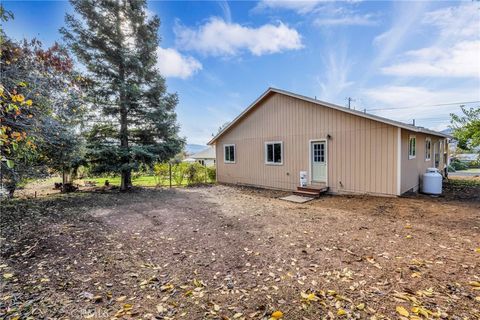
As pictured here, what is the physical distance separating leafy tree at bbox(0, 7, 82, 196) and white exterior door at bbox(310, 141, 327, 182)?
8839 mm

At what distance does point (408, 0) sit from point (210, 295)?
34.8ft

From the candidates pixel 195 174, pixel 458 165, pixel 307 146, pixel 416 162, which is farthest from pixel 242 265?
pixel 458 165

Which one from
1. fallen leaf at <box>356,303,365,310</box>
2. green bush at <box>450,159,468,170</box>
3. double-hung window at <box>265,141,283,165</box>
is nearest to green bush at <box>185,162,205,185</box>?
double-hung window at <box>265,141,283,165</box>

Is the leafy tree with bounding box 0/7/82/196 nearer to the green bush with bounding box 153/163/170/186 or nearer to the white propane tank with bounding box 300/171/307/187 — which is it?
the green bush with bounding box 153/163/170/186

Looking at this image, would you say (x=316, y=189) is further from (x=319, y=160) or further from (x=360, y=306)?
(x=360, y=306)

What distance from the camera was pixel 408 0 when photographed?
24.5 ft

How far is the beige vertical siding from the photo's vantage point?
773 cm

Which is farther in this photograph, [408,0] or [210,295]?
[408,0]

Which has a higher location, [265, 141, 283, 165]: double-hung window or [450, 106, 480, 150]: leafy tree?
[450, 106, 480, 150]: leafy tree

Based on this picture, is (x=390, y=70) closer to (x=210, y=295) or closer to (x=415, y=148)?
(x=415, y=148)

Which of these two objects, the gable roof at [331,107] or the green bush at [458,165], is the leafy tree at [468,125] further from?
the green bush at [458,165]

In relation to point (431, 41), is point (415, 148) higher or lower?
lower

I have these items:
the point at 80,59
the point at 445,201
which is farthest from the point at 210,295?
the point at 80,59

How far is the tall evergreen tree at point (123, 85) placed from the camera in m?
9.60
